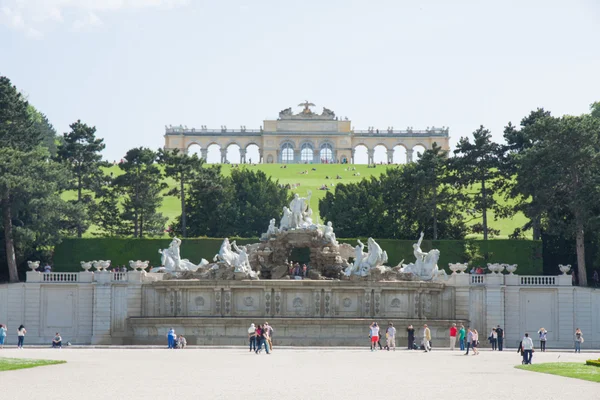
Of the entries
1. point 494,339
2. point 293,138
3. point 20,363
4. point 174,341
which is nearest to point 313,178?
point 293,138

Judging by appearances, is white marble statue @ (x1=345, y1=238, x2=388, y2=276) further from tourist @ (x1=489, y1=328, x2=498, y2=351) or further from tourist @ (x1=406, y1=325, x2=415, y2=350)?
tourist @ (x1=489, y1=328, x2=498, y2=351)

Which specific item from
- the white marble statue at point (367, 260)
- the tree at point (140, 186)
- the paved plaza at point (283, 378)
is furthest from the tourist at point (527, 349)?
the tree at point (140, 186)

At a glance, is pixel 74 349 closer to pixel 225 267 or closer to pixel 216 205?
pixel 225 267

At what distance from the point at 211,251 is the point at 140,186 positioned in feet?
38.7

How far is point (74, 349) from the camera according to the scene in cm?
4762

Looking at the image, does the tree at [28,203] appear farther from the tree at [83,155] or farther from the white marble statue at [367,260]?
the white marble statue at [367,260]

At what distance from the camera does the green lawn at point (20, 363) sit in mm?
34350

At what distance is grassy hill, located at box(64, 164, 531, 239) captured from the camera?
9450 cm

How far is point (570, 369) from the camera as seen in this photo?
114ft

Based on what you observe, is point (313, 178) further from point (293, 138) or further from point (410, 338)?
point (410, 338)

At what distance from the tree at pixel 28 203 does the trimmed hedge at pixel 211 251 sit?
6.82 feet

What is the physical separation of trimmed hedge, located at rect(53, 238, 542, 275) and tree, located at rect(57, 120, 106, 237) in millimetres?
11152

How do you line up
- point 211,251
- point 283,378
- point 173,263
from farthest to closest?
point 211,251 → point 173,263 → point 283,378

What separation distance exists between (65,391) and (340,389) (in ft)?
22.7
